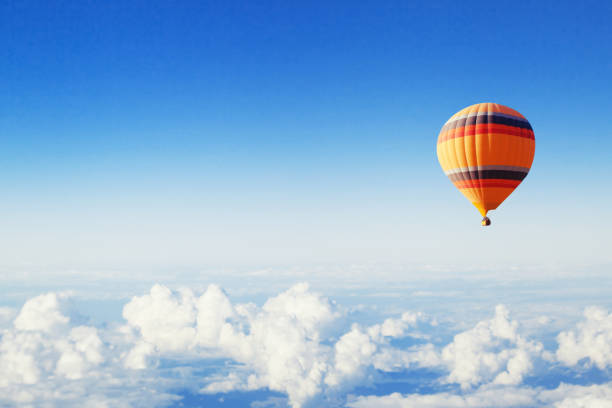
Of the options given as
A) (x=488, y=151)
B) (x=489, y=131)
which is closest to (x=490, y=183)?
(x=488, y=151)

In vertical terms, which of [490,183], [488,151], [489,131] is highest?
[489,131]

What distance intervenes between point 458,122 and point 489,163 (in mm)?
5294

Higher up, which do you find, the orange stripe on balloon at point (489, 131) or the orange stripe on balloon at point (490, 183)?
the orange stripe on balloon at point (489, 131)

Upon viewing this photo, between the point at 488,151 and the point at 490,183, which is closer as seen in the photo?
the point at 488,151

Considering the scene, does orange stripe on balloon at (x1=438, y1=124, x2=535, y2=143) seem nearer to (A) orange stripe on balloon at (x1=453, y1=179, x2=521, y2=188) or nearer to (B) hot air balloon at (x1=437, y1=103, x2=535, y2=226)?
(B) hot air balloon at (x1=437, y1=103, x2=535, y2=226)

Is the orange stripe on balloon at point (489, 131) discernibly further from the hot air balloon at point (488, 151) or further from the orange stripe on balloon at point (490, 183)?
the orange stripe on balloon at point (490, 183)

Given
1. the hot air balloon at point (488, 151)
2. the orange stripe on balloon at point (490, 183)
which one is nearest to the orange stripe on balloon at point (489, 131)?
the hot air balloon at point (488, 151)

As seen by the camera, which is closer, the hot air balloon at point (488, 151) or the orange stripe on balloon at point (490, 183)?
the hot air balloon at point (488, 151)

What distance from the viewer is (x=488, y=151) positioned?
44.4 m

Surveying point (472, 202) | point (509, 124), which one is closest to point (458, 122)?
point (509, 124)

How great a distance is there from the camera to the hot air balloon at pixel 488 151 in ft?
146

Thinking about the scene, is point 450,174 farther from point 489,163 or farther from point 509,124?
point 509,124

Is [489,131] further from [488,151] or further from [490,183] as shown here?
[490,183]

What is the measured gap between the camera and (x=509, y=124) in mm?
44938
